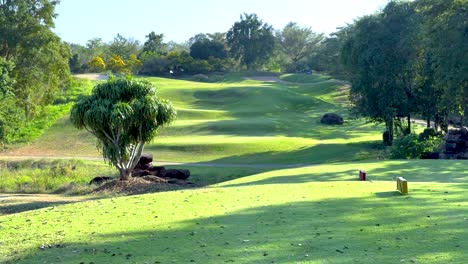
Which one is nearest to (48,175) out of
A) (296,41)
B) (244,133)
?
(244,133)

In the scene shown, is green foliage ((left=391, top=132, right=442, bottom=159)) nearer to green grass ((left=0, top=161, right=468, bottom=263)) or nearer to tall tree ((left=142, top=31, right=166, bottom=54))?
green grass ((left=0, top=161, right=468, bottom=263))

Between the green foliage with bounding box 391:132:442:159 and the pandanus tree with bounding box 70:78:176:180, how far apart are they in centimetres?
1422

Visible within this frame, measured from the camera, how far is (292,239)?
954 centimetres

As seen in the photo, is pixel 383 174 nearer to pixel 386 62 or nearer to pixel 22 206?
pixel 22 206

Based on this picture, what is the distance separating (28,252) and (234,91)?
6861cm

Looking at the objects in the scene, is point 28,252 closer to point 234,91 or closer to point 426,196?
point 426,196

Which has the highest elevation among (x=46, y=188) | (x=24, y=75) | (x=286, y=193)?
(x=24, y=75)

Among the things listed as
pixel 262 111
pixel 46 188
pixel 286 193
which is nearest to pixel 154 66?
pixel 262 111

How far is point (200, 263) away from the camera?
8.31m

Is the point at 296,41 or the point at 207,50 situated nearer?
the point at 207,50

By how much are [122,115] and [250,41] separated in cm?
9638

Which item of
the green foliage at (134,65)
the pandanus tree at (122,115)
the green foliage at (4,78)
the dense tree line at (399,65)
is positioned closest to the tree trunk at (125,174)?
the pandanus tree at (122,115)

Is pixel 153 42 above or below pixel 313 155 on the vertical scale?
above

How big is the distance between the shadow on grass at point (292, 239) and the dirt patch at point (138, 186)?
1196cm
